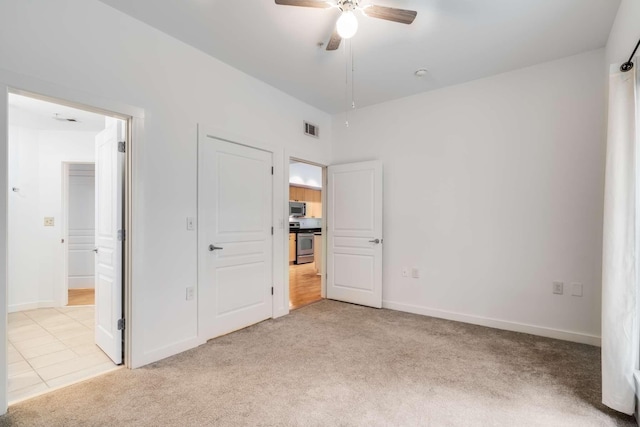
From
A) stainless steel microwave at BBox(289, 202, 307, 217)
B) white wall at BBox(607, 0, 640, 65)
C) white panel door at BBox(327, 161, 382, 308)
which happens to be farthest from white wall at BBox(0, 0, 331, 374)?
stainless steel microwave at BBox(289, 202, 307, 217)

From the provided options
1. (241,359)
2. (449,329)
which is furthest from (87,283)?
(449,329)

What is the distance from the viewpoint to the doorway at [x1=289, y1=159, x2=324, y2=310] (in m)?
6.51

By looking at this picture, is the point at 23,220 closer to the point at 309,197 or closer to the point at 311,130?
the point at 311,130

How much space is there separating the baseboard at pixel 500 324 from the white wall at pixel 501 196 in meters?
0.01

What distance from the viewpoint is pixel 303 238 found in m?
8.20

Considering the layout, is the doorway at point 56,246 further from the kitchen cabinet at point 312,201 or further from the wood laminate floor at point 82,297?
the kitchen cabinet at point 312,201

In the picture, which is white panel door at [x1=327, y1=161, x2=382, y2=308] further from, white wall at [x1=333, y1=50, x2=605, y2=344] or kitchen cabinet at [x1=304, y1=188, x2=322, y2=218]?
kitchen cabinet at [x1=304, y1=188, x2=322, y2=218]


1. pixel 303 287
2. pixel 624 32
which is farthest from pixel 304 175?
pixel 624 32

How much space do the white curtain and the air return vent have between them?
313cm

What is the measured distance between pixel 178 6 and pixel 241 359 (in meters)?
2.86

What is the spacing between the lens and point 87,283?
5.66 metres

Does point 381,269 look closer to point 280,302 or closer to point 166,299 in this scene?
point 280,302

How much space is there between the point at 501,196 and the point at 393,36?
2.06 m

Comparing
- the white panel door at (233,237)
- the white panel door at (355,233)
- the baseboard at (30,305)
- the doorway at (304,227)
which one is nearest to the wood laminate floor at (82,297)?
the baseboard at (30,305)
